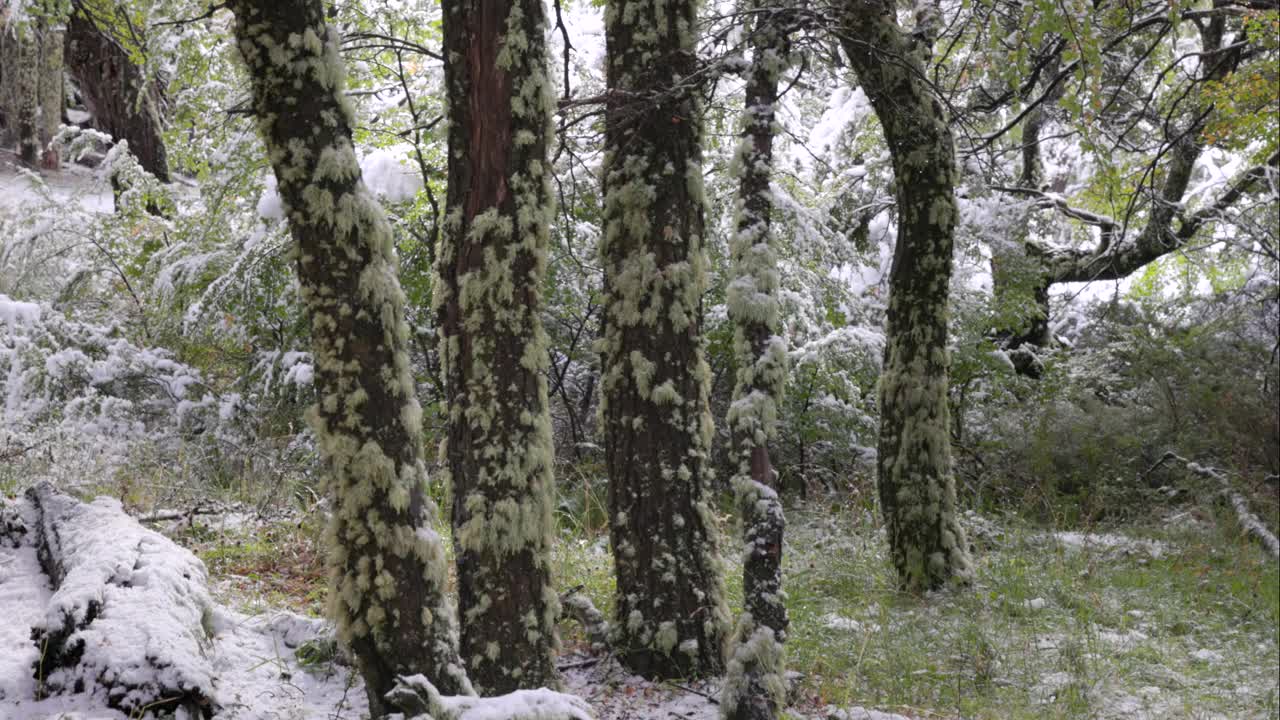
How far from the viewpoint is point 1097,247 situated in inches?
396

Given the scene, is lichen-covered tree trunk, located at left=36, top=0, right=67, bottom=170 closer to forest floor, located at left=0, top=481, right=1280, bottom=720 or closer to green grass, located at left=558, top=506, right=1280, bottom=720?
forest floor, located at left=0, top=481, right=1280, bottom=720

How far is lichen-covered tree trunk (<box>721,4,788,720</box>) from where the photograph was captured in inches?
126

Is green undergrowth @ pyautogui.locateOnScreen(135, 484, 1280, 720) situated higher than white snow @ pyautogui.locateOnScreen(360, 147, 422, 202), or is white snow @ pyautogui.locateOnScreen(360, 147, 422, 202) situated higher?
white snow @ pyautogui.locateOnScreen(360, 147, 422, 202)

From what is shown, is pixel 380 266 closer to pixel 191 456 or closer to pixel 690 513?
pixel 690 513

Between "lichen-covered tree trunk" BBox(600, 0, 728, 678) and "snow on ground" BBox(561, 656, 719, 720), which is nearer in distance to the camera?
"snow on ground" BBox(561, 656, 719, 720)

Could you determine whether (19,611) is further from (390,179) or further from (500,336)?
(390,179)

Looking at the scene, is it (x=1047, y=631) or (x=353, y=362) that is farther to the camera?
(x=1047, y=631)

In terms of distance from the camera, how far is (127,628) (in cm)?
309

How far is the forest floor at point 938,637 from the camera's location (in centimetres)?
287

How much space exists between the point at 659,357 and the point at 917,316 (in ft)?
6.70

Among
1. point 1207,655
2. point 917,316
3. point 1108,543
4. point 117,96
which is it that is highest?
point 117,96

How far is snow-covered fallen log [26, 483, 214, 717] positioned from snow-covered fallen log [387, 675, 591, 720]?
939 mm

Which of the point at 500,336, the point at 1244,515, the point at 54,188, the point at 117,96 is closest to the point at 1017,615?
the point at 1244,515

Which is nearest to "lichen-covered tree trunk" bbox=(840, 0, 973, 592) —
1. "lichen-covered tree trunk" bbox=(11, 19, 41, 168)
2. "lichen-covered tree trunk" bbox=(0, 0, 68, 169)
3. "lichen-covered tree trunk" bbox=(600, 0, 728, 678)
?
"lichen-covered tree trunk" bbox=(600, 0, 728, 678)
